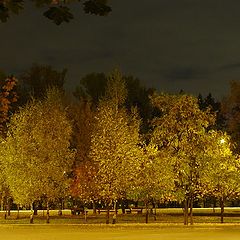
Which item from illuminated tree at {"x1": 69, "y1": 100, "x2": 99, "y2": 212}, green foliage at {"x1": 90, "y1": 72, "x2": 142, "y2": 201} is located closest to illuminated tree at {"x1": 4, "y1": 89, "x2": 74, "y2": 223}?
illuminated tree at {"x1": 69, "y1": 100, "x2": 99, "y2": 212}

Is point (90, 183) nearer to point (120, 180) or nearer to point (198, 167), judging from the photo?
point (120, 180)

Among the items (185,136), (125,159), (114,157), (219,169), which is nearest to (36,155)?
(114,157)

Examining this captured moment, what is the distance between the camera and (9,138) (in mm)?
44344

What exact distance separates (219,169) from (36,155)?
13385 millimetres

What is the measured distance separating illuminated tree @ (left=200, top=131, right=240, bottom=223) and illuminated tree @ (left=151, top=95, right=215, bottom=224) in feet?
1.49

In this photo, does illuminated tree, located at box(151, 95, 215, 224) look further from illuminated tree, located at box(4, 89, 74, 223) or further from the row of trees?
illuminated tree, located at box(4, 89, 74, 223)

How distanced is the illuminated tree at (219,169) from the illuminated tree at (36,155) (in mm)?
11200

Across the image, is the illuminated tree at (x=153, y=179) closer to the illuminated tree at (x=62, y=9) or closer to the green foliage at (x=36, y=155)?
the green foliage at (x=36, y=155)

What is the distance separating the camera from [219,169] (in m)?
37.9

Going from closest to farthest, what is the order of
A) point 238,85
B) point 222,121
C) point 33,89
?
point 238,85 → point 33,89 → point 222,121

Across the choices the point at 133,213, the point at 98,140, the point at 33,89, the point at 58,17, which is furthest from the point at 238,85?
the point at 58,17

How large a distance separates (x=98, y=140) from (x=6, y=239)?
1518cm

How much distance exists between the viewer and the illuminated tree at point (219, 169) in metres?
37.2

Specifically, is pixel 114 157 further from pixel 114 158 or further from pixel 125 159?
pixel 125 159
